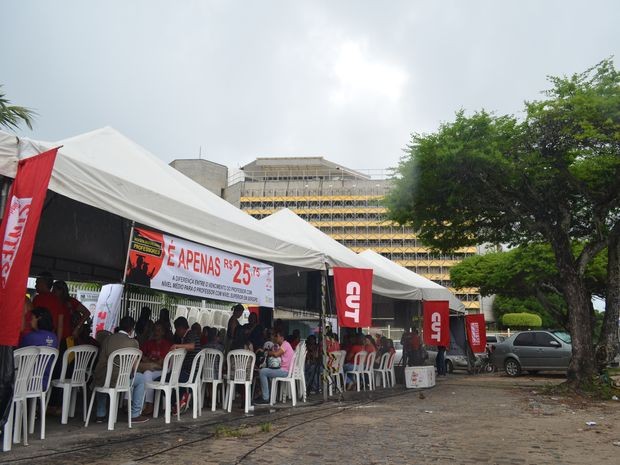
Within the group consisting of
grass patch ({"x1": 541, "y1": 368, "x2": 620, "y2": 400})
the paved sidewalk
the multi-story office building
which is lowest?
the paved sidewalk

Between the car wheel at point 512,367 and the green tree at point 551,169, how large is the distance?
7.75 meters

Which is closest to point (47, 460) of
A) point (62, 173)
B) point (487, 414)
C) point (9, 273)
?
point (9, 273)

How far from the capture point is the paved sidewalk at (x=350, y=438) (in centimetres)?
527

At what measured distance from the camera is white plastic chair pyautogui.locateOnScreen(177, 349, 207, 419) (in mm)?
7582

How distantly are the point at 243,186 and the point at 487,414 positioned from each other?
88.4m

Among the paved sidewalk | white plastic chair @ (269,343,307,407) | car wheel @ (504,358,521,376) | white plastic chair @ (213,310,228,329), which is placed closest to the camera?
the paved sidewalk

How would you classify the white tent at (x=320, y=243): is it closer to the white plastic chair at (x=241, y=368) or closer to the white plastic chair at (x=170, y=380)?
the white plastic chair at (x=241, y=368)

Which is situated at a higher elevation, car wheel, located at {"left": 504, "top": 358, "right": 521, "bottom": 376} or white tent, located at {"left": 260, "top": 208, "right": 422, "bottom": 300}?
white tent, located at {"left": 260, "top": 208, "right": 422, "bottom": 300}

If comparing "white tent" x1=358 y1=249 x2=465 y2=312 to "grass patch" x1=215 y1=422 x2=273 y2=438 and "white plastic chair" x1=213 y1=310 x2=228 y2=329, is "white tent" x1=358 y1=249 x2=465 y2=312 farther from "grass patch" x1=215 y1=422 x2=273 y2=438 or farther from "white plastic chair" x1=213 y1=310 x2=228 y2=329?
"grass patch" x1=215 y1=422 x2=273 y2=438

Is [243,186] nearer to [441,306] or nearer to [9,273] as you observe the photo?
[441,306]

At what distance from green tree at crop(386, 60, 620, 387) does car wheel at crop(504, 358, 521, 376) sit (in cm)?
775

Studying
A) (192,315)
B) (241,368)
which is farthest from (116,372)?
(192,315)

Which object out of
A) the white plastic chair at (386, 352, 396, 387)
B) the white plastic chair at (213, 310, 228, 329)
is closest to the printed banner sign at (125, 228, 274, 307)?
the white plastic chair at (386, 352, 396, 387)

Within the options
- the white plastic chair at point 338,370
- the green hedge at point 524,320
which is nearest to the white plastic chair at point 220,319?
the white plastic chair at point 338,370
